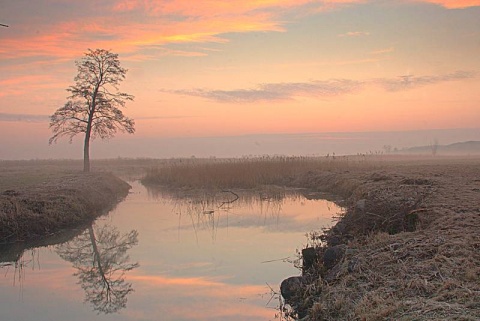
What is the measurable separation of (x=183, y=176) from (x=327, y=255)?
19.4 metres

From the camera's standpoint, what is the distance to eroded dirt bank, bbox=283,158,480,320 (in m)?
4.66

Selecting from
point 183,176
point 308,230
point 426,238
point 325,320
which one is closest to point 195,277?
point 325,320

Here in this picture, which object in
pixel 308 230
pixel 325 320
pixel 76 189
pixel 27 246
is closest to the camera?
pixel 325 320

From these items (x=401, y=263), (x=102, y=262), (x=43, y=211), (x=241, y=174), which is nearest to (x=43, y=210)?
(x=43, y=211)

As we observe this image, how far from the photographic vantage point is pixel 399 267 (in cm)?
588

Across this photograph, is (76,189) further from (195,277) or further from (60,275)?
(195,277)

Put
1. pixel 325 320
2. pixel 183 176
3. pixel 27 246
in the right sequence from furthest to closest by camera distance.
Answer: pixel 183 176, pixel 27 246, pixel 325 320

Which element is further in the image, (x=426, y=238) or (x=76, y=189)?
(x=76, y=189)

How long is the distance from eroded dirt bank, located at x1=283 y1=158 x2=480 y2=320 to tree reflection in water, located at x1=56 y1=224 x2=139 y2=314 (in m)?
2.92

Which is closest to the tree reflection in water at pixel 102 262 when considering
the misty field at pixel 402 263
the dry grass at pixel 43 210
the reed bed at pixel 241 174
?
the dry grass at pixel 43 210

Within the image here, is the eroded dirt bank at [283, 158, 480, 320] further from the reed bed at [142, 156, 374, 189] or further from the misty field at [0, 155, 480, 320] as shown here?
the reed bed at [142, 156, 374, 189]

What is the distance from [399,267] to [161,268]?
456cm

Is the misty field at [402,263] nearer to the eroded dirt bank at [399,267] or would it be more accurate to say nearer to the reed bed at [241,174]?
the eroded dirt bank at [399,267]

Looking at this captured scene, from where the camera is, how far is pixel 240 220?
13.8 meters
